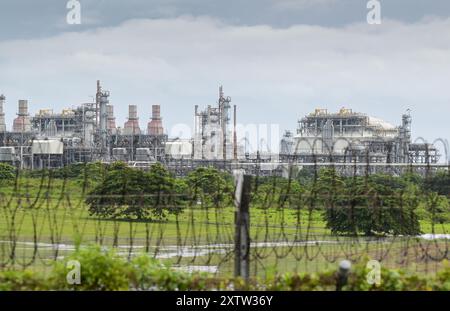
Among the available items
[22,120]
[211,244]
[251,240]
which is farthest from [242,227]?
[22,120]

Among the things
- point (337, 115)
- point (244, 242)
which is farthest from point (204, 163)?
point (244, 242)

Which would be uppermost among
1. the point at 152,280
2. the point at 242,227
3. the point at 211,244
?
the point at 242,227

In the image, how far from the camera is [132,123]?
6906cm

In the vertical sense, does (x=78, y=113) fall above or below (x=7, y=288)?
above

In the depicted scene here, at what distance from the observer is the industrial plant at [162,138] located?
6088cm

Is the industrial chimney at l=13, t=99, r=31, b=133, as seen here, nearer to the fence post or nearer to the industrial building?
the industrial building

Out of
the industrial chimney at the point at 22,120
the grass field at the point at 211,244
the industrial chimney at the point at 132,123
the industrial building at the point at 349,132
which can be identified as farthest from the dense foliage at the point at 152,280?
the industrial chimney at the point at 22,120

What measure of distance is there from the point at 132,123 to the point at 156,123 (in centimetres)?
224

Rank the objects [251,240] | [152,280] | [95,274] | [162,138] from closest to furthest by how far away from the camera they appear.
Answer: [95,274], [152,280], [251,240], [162,138]

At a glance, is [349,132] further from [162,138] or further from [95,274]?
[95,274]

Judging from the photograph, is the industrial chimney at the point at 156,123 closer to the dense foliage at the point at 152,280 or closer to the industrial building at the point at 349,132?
the industrial building at the point at 349,132
